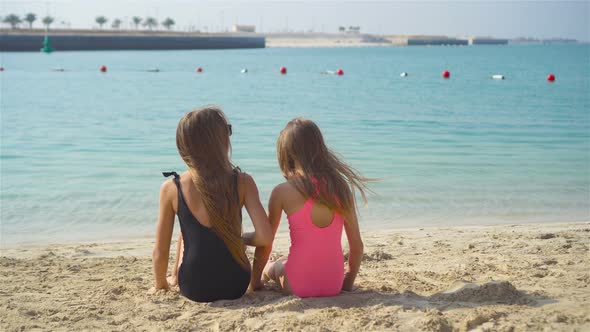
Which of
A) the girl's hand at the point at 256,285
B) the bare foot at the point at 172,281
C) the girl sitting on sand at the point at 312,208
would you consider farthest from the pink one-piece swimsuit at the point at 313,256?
the bare foot at the point at 172,281

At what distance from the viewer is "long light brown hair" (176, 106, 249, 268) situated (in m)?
3.67

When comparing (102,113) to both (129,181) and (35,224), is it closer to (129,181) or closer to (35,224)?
(129,181)

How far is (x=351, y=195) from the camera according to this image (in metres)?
3.79

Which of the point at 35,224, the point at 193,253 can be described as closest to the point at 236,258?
the point at 193,253

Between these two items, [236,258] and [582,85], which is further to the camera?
[582,85]

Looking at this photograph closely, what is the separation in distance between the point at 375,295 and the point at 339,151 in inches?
344

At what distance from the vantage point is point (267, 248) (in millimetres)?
3932

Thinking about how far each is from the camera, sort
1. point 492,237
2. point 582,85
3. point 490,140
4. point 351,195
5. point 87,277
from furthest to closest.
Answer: point 582,85 < point 490,140 < point 492,237 < point 87,277 < point 351,195

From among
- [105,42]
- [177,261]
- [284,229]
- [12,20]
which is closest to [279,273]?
[177,261]

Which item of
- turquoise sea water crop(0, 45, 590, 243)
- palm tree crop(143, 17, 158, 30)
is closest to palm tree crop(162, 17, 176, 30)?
palm tree crop(143, 17, 158, 30)

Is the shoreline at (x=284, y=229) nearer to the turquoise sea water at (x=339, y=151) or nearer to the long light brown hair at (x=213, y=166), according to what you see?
the turquoise sea water at (x=339, y=151)

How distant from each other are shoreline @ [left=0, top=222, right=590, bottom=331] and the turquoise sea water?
6.11ft

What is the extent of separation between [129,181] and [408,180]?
396 centimetres

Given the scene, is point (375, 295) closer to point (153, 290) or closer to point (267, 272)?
point (267, 272)
